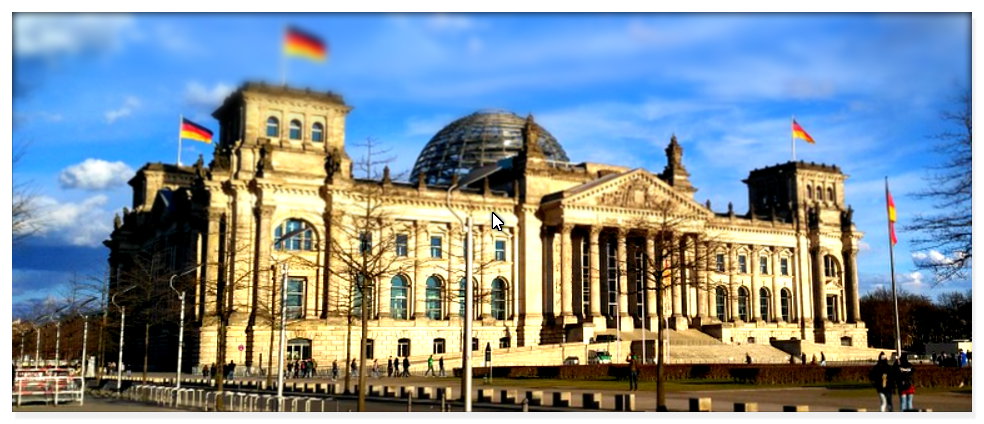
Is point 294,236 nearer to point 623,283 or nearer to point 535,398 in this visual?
point 623,283

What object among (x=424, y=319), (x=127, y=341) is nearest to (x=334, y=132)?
(x=424, y=319)

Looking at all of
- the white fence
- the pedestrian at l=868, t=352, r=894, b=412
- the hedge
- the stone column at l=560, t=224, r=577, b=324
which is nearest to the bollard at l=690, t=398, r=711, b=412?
the pedestrian at l=868, t=352, r=894, b=412

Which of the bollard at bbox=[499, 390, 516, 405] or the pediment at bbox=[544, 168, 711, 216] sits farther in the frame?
the pediment at bbox=[544, 168, 711, 216]

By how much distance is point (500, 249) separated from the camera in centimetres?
9038

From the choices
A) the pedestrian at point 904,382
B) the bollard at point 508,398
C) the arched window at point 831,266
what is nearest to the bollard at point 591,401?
the bollard at point 508,398

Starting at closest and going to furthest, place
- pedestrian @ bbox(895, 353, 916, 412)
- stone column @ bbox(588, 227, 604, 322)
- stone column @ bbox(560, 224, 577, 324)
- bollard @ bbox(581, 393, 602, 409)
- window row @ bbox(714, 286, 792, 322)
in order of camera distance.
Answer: pedestrian @ bbox(895, 353, 916, 412), bollard @ bbox(581, 393, 602, 409), stone column @ bbox(560, 224, 577, 324), stone column @ bbox(588, 227, 604, 322), window row @ bbox(714, 286, 792, 322)

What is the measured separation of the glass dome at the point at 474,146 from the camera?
10969cm

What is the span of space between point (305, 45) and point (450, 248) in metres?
54.1

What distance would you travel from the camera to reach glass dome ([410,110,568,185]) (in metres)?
110

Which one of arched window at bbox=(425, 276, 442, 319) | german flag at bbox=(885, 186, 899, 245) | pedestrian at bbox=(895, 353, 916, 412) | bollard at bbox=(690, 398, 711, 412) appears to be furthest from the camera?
arched window at bbox=(425, 276, 442, 319)

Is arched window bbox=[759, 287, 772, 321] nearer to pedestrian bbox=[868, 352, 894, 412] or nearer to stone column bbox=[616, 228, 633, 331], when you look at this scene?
stone column bbox=[616, 228, 633, 331]

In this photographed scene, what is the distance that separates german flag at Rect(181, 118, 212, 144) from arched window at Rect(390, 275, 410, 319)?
19788mm

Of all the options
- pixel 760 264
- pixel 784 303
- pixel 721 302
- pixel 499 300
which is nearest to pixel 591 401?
pixel 499 300

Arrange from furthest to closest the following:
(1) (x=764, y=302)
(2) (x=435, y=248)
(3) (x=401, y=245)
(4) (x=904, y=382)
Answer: (1) (x=764, y=302) → (2) (x=435, y=248) → (3) (x=401, y=245) → (4) (x=904, y=382)
